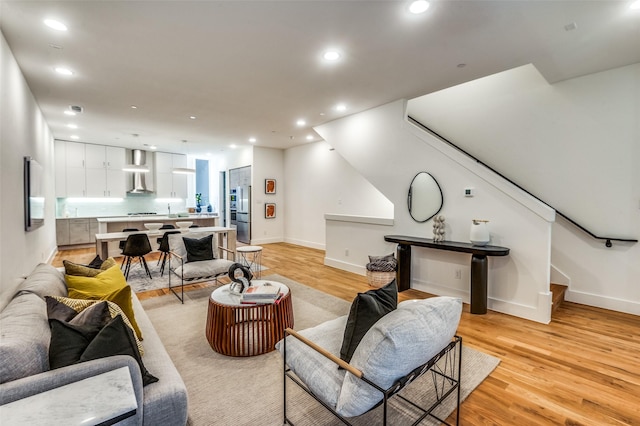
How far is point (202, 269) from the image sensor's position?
3881 mm

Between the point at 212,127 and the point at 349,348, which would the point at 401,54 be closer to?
the point at 349,348

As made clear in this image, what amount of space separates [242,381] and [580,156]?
466cm

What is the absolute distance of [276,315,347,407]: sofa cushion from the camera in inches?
59.3

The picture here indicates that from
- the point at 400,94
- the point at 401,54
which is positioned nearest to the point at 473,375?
A: the point at 401,54

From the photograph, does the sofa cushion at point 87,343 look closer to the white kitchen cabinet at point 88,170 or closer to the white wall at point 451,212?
the white wall at point 451,212

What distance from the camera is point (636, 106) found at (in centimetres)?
342

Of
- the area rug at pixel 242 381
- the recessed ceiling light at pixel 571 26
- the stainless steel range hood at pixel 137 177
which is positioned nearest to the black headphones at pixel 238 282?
the area rug at pixel 242 381

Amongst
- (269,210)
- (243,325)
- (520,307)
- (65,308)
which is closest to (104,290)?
(65,308)

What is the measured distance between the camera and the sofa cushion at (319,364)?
1.51 m

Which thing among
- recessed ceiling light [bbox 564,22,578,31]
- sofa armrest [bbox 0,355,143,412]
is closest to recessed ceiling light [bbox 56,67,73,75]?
sofa armrest [bbox 0,355,143,412]

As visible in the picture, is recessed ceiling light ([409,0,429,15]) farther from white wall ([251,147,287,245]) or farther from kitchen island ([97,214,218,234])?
white wall ([251,147,287,245])

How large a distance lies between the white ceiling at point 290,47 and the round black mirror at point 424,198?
49.8 inches

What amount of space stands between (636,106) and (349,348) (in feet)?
14.4

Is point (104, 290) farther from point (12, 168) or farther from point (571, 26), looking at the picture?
point (571, 26)
